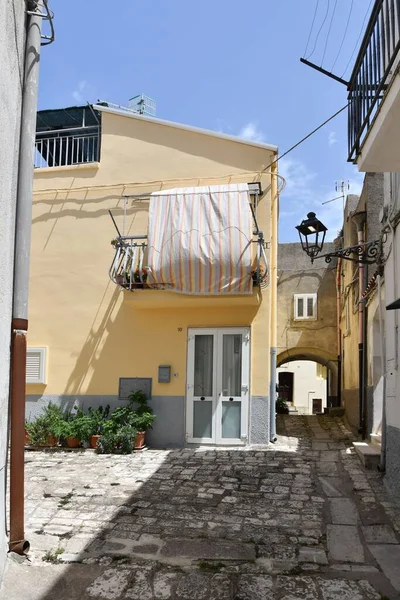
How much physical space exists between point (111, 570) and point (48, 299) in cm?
786

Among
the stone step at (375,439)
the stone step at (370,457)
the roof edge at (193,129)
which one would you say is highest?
the roof edge at (193,129)

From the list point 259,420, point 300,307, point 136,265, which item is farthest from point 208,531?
point 300,307

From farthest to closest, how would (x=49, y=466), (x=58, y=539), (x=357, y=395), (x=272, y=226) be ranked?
(x=357, y=395) → (x=272, y=226) → (x=49, y=466) → (x=58, y=539)

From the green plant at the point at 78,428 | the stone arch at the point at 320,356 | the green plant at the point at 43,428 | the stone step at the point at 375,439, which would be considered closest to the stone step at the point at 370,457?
the stone step at the point at 375,439

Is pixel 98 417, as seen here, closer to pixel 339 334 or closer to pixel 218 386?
pixel 218 386

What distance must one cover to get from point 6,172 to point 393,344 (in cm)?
524

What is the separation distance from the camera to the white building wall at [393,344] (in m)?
6.87

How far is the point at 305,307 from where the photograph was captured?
61.5ft

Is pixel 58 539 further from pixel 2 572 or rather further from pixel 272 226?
pixel 272 226

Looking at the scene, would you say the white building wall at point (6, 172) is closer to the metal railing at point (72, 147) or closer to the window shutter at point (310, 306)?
the metal railing at point (72, 147)

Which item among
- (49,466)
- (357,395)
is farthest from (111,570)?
(357,395)

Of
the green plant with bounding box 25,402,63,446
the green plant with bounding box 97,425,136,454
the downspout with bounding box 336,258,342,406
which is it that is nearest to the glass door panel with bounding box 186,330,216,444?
the green plant with bounding box 97,425,136,454

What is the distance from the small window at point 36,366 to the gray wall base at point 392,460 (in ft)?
23.0

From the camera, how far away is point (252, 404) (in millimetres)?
10391
